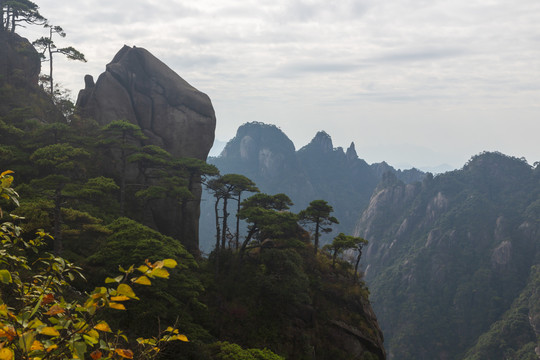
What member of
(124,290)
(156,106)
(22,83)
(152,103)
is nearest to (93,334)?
(124,290)

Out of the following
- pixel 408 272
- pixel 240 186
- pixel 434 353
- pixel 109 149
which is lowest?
pixel 434 353

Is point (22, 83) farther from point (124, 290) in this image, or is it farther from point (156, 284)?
point (124, 290)

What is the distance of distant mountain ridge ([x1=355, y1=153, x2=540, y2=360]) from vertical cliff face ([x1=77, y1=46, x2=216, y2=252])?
232 ft

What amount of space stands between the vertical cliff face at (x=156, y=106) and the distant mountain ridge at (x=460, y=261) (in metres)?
70.8

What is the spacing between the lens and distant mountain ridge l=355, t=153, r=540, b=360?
80.9 metres

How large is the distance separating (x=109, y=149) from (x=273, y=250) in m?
18.4

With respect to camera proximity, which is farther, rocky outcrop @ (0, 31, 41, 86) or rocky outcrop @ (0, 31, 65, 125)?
rocky outcrop @ (0, 31, 41, 86)

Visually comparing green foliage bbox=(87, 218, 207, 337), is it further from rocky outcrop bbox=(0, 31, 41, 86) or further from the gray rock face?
rocky outcrop bbox=(0, 31, 41, 86)

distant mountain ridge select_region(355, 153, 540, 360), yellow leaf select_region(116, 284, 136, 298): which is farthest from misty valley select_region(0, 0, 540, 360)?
distant mountain ridge select_region(355, 153, 540, 360)

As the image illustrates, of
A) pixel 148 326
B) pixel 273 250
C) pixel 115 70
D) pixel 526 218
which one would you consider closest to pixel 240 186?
pixel 273 250

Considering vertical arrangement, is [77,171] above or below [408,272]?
above

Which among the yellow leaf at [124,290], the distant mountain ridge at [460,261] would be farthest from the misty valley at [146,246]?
the distant mountain ridge at [460,261]

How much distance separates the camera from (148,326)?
15.0 meters

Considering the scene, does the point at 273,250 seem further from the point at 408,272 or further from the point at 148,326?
the point at 408,272
